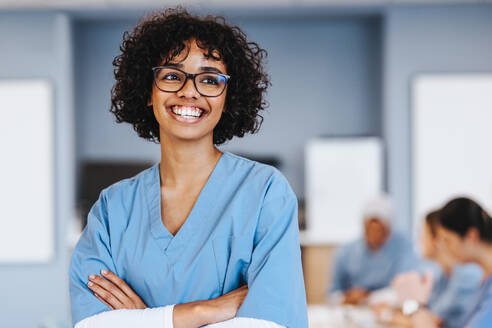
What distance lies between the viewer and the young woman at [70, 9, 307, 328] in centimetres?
125

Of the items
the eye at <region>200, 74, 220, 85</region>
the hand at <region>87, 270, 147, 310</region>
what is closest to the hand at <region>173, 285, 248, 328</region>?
the hand at <region>87, 270, 147, 310</region>

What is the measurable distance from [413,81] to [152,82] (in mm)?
3807

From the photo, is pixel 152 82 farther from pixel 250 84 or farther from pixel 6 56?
pixel 6 56

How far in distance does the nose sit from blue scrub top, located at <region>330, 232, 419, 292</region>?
269 centimetres

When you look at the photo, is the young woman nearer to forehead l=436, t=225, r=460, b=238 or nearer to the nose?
the nose

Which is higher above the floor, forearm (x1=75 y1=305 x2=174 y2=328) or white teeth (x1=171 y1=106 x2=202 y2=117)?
white teeth (x1=171 y1=106 x2=202 y2=117)

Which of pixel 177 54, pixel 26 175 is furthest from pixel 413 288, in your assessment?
pixel 26 175

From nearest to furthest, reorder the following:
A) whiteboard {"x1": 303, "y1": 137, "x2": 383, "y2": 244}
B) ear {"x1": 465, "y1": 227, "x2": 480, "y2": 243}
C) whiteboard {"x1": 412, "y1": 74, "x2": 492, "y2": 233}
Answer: ear {"x1": 465, "y1": 227, "x2": 480, "y2": 243} → whiteboard {"x1": 412, "y1": 74, "x2": 492, "y2": 233} → whiteboard {"x1": 303, "y1": 137, "x2": 383, "y2": 244}

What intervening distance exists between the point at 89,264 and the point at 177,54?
538mm

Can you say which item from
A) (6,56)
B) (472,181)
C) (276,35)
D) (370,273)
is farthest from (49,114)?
(472,181)

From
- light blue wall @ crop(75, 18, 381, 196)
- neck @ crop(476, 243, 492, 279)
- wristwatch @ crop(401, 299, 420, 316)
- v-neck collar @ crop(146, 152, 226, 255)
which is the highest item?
light blue wall @ crop(75, 18, 381, 196)

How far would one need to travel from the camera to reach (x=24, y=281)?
191 inches

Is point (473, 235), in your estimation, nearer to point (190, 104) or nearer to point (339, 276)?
point (339, 276)

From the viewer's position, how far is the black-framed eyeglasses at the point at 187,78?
1303 mm
